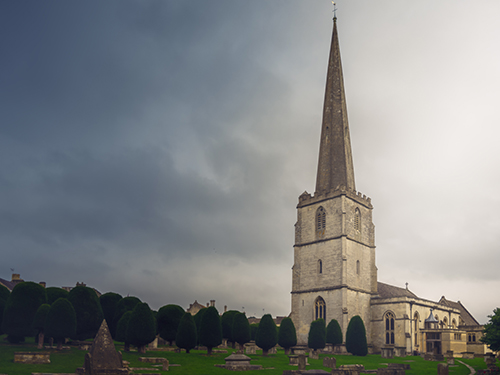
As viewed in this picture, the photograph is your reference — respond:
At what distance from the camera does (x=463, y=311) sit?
7438 centimetres

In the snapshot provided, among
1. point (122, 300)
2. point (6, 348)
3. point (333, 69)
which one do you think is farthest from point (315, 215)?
point (6, 348)

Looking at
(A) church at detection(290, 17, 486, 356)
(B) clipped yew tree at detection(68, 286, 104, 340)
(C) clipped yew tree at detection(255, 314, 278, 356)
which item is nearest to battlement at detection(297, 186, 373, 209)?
(A) church at detection(290, 17, 486, 356)

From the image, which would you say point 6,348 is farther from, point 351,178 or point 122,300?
point 351,178

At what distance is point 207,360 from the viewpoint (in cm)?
3042

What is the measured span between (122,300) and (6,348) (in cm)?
1003

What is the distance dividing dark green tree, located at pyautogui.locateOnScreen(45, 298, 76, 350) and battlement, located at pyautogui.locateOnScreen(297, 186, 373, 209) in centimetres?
3468

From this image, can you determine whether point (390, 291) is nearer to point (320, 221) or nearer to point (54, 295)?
point (320, 221)

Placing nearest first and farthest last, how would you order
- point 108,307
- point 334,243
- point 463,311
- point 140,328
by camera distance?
point 140,328, point 108,307, point 334,243, point 463,311

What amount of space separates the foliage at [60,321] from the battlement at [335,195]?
114 feet

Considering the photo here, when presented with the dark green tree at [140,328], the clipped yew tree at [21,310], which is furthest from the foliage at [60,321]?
the dark green tree at [140,328]

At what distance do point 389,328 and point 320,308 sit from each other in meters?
8.28

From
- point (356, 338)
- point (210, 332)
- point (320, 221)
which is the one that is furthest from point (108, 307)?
point (320, 221)

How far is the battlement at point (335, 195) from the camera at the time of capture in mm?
53891

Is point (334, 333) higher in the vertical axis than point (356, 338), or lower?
higher
